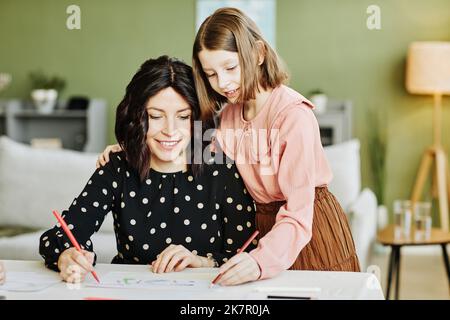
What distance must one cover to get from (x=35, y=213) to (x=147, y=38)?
2.01 ft

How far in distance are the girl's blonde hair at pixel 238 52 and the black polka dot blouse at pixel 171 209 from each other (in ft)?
0.42

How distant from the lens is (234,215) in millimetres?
1103

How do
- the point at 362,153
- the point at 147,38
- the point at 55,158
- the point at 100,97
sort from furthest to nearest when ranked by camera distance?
the point at 362,153 → the point at 55,158 → the point at 100,97 → the point at 147,38

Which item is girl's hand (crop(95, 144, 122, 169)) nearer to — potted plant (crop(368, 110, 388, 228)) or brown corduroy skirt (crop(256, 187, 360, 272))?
brown corduroy skirt (crop(256, 187, 360, 272))

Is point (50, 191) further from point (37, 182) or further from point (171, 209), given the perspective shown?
point (171, 209)

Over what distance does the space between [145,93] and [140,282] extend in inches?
11.8

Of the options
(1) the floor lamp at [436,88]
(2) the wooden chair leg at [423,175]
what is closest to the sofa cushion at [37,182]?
(2) the wooden chair leg at [423,175]

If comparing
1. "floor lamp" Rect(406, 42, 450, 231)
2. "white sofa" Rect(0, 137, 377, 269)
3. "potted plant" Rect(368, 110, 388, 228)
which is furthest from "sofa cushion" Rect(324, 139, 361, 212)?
"floor lamp" Rect(406, 42, 450, 231)

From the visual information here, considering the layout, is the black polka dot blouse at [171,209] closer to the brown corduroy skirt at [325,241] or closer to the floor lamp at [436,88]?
the brown corduroy skirt at [325,241]

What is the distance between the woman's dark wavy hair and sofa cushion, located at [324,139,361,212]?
3.60ft

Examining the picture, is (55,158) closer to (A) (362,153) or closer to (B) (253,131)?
(B) (253,131)

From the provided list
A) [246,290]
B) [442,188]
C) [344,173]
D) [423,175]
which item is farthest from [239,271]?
[442,188]

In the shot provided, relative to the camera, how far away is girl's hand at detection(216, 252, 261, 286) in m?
0.90
